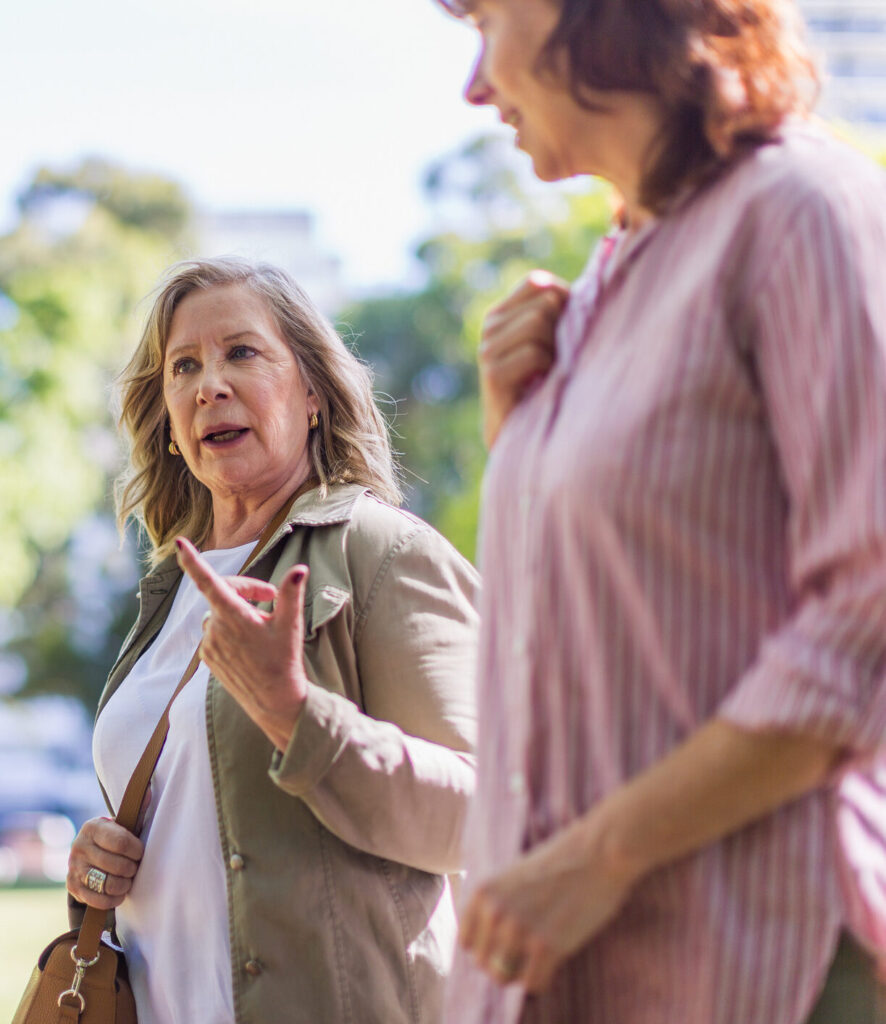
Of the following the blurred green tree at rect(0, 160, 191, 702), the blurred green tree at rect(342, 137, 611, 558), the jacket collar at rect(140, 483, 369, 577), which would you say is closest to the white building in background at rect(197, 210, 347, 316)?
the blurred green tree at rect(342, 137, 611, 558)

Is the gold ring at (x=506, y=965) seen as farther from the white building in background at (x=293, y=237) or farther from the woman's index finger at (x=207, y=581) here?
the white building in background at (x=293, y=237)

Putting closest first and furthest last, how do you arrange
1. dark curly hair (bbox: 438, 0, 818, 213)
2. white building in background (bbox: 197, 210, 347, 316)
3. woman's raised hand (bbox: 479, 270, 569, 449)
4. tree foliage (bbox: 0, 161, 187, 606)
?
dark curly hair (bbox: 438, 0, 818, 213) < woman's raised hand (bbox: 479, 270, 569, 449) < tree foliage (bbox: 0, 161, 187, 606) < white building in background (bbox: 197, 210, 347, 316)

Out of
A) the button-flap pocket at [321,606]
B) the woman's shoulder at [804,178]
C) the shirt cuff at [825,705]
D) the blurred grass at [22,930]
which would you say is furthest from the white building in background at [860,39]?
the shirt cuff at [825,705]

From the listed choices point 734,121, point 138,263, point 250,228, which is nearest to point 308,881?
point 734,121

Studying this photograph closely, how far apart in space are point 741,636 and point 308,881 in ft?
4.02

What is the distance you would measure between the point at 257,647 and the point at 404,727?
0.44 metres

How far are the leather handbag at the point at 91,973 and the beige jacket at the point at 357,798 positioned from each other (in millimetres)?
184

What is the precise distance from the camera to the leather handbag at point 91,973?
2334 millimetres

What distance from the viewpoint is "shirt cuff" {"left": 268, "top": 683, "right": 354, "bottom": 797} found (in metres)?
2.01

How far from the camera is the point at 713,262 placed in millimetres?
1240

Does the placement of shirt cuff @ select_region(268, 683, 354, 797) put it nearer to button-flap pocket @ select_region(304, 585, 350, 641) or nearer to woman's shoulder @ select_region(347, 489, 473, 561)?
button-flap pocket @ select_region(304, 585, 350, 641)

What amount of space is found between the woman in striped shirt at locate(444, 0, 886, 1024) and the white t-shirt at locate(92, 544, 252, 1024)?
1.00 metres

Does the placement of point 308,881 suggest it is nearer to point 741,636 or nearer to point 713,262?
point 741,636

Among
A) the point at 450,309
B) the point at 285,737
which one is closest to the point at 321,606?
the point at 285,737
